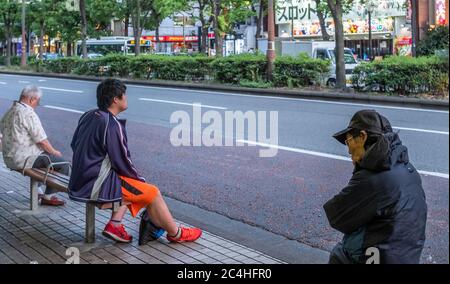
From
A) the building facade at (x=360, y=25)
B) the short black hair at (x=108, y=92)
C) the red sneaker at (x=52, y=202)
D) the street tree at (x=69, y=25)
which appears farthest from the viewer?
the street tree at (x=69, y=25)

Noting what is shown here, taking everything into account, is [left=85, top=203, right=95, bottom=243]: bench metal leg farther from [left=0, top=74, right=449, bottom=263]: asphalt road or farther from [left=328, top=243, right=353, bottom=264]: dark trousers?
[left=328, top=243, right=353, bottom=264]: dark trousers

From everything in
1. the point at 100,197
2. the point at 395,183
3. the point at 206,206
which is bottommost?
the point at 206,206

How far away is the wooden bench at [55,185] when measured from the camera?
5.32m

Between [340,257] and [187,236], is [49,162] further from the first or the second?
[340,257]

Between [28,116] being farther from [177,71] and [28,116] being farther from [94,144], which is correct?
[177,71]

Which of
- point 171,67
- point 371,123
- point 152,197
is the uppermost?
point 171,67

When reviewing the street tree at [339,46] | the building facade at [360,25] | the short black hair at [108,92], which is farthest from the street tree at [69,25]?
the short black hair at [108,92]

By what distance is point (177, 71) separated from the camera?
27.9m

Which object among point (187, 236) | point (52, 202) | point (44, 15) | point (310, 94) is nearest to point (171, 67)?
point (310, 94)

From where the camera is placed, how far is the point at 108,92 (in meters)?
5.06

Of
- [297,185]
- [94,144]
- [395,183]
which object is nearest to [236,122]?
[297,185]

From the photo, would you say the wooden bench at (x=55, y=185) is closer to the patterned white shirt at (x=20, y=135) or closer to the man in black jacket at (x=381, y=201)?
the patterned white shirt at (x=20, y=135)

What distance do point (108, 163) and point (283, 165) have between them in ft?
15.6
